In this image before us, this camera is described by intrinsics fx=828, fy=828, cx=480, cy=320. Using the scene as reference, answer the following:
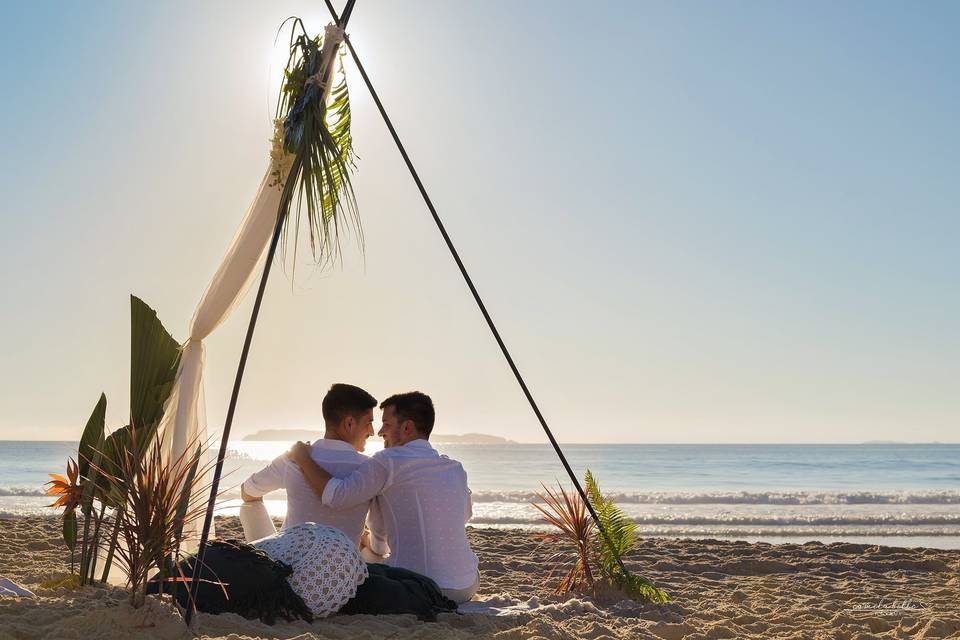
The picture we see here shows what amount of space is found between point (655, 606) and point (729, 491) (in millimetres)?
17312

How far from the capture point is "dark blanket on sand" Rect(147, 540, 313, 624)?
3.58 meters

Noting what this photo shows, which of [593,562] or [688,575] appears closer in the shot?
[593,562]

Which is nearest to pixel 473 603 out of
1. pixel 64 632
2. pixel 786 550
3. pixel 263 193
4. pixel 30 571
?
pixel 64 632

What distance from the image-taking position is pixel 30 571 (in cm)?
550

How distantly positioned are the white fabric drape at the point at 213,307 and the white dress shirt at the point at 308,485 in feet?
1.45

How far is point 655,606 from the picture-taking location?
4.75m

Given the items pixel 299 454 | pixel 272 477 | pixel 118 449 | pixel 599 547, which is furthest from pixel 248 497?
pixel 599 547

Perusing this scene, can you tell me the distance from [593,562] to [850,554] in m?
3.87

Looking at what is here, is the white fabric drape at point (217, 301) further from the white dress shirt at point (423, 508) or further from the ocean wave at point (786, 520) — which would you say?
the ocean wave at point (786, 520)

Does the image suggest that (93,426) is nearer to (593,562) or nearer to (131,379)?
(131,379)

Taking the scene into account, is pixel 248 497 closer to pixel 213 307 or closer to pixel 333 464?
pixel 333 464

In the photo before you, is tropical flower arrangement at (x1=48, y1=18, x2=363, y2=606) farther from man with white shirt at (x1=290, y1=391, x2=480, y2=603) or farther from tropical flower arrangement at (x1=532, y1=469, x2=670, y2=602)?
tropical flower arrangement at (x1=532, y1=469, x2=670, y2=602)

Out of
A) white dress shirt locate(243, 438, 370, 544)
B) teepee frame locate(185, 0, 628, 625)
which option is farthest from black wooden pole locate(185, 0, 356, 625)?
white dress shirt locate(243, 438, 370, 544)
